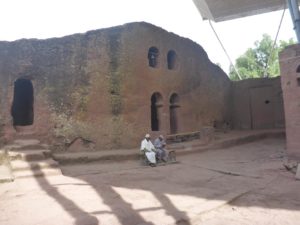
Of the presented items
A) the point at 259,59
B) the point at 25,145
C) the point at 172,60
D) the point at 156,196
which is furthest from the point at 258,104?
the point at 259,59

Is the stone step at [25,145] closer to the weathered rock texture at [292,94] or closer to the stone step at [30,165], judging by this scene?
the stone step at [30,165]

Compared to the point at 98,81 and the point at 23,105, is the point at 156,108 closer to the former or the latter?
the point at 98,81

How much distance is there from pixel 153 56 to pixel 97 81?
12.9 feet

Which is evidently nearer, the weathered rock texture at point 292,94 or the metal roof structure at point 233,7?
the weathered rock texture at point 292,94

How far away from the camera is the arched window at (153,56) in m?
15.0

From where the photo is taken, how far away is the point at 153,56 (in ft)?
50.8

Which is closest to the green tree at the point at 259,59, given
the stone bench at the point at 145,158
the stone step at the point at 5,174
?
the stone bench at the point at 145,158

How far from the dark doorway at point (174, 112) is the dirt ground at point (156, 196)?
5.81 metres

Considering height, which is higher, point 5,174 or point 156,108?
point 156,108

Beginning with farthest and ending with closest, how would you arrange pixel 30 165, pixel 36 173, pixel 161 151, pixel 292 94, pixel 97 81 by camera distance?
pixel 97 81, pixel 161 151, pixel 292 94, pixel 30 165, pixel 36 173

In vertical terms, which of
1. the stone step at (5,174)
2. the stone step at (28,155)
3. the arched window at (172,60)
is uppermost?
the arched window at (172,60)

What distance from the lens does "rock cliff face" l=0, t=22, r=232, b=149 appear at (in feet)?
39.1

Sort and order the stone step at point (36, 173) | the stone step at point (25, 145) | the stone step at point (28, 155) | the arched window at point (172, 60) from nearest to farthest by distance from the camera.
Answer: the stone step at point (36, 173), the stone step at point (28, 155), the stone step at point (25, 145), the arched window at point (172, 60)

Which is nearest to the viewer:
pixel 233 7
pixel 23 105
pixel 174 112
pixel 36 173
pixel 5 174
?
pixel 5 174
